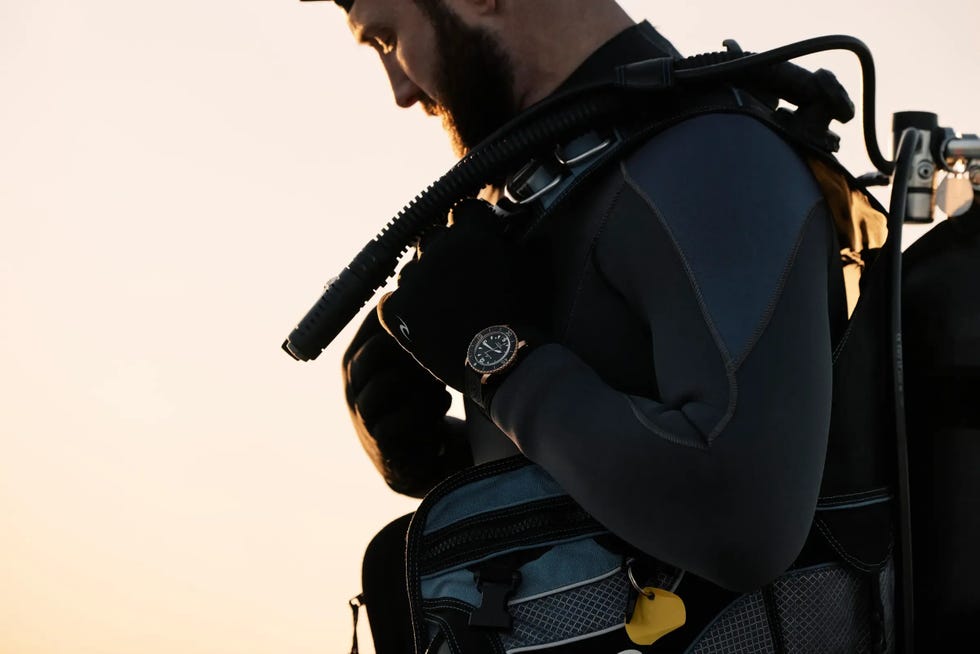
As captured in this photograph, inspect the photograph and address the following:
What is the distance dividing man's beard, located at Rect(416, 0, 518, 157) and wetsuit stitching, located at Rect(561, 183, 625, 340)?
37cm

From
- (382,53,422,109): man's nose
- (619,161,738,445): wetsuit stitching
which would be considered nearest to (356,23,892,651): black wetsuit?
(619,161,738,445): wetsuit stitching

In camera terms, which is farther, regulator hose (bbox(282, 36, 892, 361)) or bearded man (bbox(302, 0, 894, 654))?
regulator hose (bbox(282, 36, 892, 361))

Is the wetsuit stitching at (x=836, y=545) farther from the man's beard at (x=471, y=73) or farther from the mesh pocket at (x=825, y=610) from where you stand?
the man's beard at (x=471, y=73)

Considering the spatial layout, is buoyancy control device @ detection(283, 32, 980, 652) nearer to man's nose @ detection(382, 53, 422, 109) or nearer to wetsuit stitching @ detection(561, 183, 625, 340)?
wetsuit stitching @ detection(561, 183, 625, 340)

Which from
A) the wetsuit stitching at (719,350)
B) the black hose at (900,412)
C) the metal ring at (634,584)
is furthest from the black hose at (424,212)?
the metal ring at (634,584)

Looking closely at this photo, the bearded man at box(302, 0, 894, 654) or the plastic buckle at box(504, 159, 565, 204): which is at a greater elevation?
the plastic buckle at box(504, 159, 565, 204)

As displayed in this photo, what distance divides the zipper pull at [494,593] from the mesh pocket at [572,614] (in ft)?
0.06

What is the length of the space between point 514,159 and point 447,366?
0.27 meters

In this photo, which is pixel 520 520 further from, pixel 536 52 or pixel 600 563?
pixel 536 52

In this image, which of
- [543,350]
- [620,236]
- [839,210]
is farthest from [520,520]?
[839,210]

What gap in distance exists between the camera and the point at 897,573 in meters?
1.36

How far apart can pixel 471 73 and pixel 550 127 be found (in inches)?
11.0

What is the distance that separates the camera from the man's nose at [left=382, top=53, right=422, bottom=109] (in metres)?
1.71

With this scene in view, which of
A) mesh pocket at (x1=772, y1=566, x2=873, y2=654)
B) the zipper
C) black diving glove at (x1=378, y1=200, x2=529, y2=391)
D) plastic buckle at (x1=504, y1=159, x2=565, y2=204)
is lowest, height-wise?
mesh pocket at (x1=772, y1=566, x2=873, y2=654)
